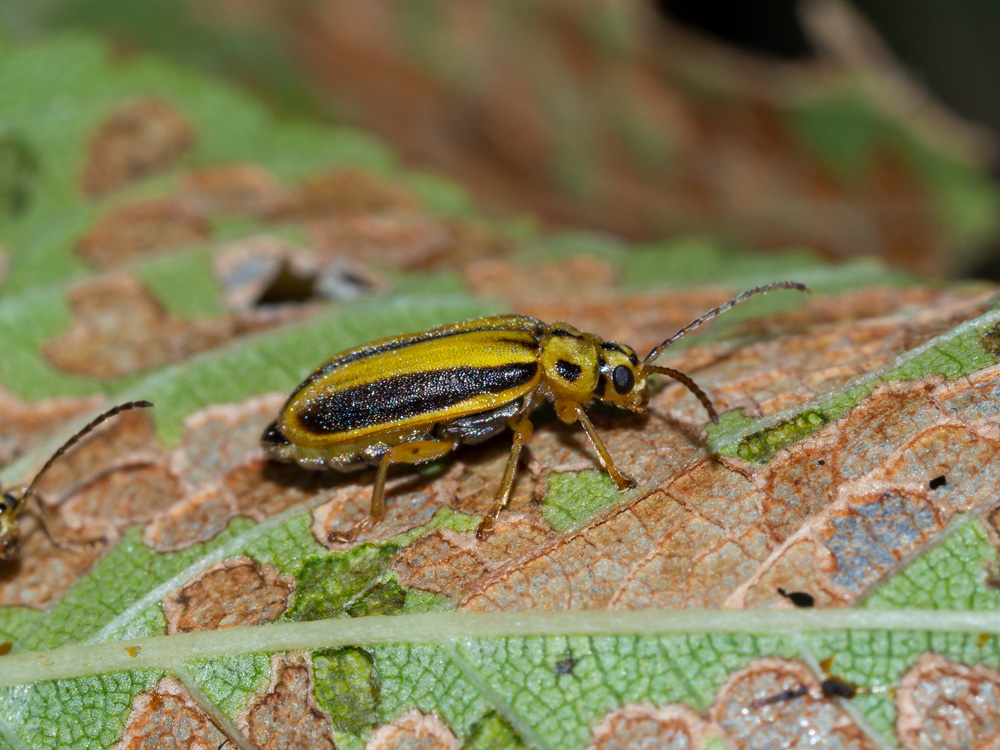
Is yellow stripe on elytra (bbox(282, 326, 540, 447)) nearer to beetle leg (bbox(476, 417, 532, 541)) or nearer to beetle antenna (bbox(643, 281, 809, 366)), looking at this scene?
beetle leg (bbox(476, 417, 532, 541))

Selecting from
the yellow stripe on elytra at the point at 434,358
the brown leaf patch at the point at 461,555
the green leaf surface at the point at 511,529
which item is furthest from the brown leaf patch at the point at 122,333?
the brown leaf patch at the point at 461,555

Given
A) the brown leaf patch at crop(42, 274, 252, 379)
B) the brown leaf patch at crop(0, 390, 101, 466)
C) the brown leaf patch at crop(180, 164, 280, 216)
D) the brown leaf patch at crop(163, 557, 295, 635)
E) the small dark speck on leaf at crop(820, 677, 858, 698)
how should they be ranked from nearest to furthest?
the small dark speck on leaf at crop(820, 677, 858, 698), the brown leaf patch at crop(163, 557, 295, 635), the brown leaf patch at crop(0, 390, 101, 466), the brown leaf patch at crop(42, 274, 252, 379), the brown leaf patch at crop(180, 164, 280, 216)

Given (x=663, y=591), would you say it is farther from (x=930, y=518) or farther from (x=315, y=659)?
(x=315, y=659)

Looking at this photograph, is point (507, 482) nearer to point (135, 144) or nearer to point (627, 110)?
point (135, 144)

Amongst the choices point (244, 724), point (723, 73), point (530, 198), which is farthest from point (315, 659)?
point (723, 73)

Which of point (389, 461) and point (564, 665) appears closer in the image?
point (564, 665)

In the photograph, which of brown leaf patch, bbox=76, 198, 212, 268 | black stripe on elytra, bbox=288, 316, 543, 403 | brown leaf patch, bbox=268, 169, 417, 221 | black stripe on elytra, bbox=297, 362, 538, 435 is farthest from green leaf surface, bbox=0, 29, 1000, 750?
brown leaf patch, bbox=268, 169, 417, 221

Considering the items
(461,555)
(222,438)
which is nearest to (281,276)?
(222,438)
